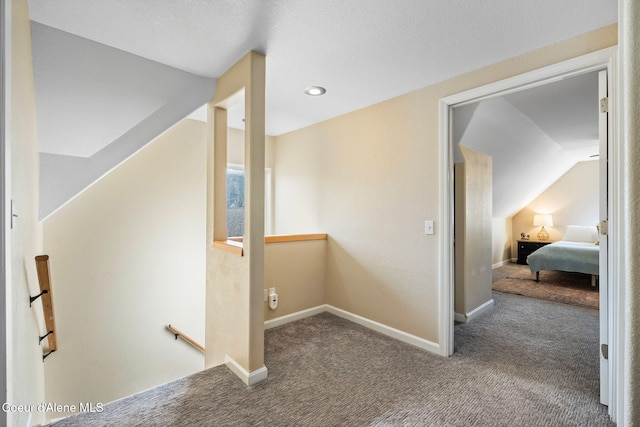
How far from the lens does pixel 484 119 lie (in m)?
3.00

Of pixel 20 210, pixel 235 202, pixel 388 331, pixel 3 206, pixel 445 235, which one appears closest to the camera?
pixel 3 206

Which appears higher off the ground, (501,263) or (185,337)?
(501,263)

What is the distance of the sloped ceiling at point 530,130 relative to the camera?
2736mm

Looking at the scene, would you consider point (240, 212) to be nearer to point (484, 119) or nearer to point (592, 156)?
point (484, 119)

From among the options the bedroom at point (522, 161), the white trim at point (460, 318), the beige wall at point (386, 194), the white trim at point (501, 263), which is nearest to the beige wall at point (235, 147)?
the beige wall at point (386, 194)

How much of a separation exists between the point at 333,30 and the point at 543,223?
6878mm

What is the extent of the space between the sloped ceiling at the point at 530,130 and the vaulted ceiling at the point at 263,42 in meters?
0.84

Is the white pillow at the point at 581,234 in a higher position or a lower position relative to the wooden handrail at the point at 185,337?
higher

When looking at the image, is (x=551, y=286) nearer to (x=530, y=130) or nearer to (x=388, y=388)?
(x=530, y=130)

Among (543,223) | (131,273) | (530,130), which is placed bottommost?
(131,273)

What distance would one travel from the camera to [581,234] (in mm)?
5750

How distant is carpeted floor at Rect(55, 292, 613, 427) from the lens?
1.69 metres

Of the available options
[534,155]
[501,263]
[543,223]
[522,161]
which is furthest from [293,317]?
[543,223]

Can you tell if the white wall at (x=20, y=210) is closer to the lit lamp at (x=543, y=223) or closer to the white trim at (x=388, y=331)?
the white trim at (x=388, y=331)
